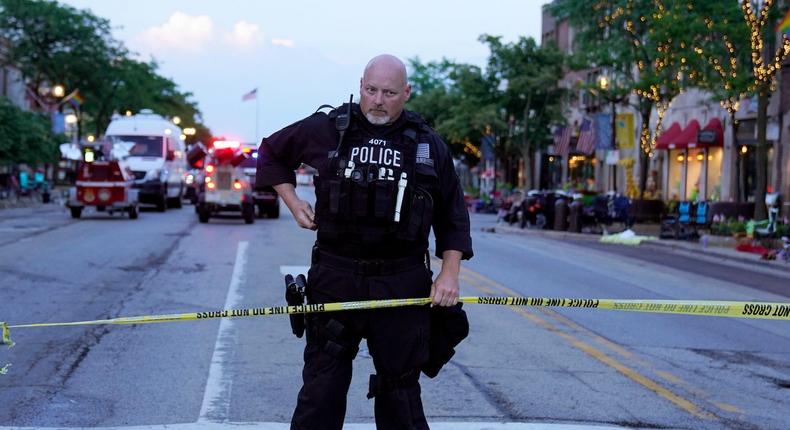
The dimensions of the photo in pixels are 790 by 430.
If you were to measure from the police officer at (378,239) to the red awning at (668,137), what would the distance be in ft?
140

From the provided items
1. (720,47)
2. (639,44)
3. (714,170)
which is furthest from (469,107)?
(720,47)

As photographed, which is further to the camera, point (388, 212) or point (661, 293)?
point (661, 293)

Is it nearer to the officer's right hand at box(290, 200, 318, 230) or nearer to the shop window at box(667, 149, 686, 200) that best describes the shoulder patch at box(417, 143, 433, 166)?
the officer's right hand at box(290, 200, 318, 230)

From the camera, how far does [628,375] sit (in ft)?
28.6

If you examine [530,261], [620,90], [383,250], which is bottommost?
[530,261]

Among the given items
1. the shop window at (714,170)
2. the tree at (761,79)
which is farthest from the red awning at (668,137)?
the tree at (761,79)

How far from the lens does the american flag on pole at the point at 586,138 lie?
56812 millimetres

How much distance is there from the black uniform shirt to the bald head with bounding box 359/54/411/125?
0.07 metres

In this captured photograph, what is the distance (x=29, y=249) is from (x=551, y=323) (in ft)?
39.5

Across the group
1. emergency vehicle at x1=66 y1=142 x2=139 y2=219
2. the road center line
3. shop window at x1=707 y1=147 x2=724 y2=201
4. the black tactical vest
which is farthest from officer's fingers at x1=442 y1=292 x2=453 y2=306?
shop window at x1=707 y1=147 x2=724 y2=201

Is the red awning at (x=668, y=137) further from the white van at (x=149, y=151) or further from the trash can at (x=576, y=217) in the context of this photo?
the white van at (x=149, y=151)

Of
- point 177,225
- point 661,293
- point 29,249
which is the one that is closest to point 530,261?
point 661,293

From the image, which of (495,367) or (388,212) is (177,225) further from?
(388,212)

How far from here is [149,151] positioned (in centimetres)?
4034
